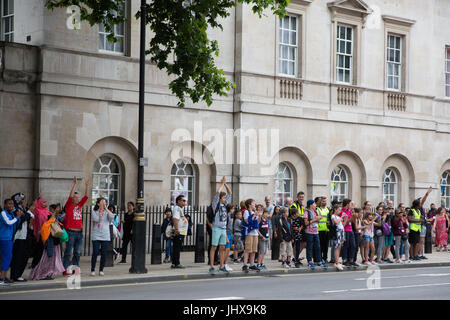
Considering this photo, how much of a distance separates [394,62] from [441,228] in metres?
7.12

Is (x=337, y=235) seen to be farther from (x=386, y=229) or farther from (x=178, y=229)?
(x=178, y=229)

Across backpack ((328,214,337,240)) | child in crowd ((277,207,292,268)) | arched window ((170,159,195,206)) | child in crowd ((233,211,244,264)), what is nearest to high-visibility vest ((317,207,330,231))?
backpack ((328,214,337,240))

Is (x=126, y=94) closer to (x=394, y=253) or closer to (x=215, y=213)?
(x=215, y=213)

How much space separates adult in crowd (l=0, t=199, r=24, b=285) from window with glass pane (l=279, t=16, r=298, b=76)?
535 inches

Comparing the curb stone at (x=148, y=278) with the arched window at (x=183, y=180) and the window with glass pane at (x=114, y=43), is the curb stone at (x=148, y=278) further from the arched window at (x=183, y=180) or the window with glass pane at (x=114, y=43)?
the window with glass pane at (x=114, y=43)

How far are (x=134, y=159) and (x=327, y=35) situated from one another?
361 inches

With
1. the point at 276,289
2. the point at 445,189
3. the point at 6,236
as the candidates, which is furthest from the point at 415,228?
the point at 6,236

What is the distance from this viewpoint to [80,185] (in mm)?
21547

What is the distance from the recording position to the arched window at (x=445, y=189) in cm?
3231

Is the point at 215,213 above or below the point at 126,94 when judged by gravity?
below

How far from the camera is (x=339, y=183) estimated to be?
93.5 ft

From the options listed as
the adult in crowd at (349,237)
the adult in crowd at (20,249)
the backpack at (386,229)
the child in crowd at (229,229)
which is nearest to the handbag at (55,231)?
the adult in crowd at (20,249)
